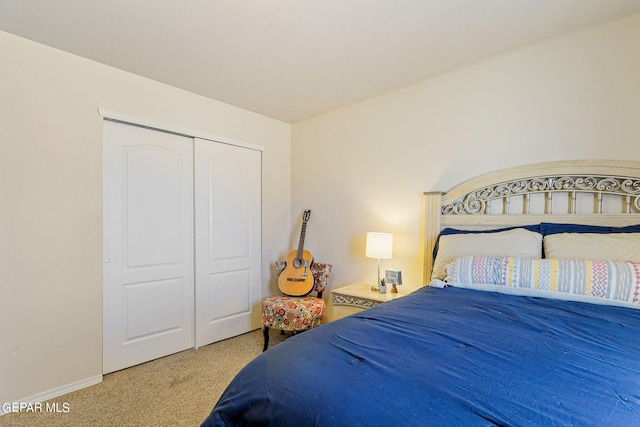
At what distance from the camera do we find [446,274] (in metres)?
2.15

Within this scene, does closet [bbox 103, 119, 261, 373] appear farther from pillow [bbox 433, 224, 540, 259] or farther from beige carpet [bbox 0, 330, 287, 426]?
pillow [bbox 433, 224, 540, 259]

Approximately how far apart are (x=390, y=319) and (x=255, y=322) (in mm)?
2450

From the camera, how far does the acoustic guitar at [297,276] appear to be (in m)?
3.12

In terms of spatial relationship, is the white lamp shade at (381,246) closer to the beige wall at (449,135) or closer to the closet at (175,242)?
the beige wall at (449,135)

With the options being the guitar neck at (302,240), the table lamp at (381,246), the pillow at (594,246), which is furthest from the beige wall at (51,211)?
the pillow at (594,246)

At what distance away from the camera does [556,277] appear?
1709 mm

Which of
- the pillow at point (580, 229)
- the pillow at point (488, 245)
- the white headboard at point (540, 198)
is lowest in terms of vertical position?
the pillow at point (488, 245)

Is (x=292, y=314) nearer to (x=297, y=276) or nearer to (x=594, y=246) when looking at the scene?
→ (x=297, y=276)

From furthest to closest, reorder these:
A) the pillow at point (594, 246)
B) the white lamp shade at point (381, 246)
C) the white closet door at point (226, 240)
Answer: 1. the white closet door at point (226, 240)
2. the white lamp shade at point (381, 246)
3. the pillow at point (594, 246)

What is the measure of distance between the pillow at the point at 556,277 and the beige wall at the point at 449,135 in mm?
798

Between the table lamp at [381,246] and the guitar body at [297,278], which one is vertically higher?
the table lamp at [381,246]

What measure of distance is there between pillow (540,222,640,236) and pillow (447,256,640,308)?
33cm

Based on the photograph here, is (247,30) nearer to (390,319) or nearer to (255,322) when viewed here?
(390,319)

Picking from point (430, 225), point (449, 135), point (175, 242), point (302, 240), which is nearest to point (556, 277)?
point (430, 225)
